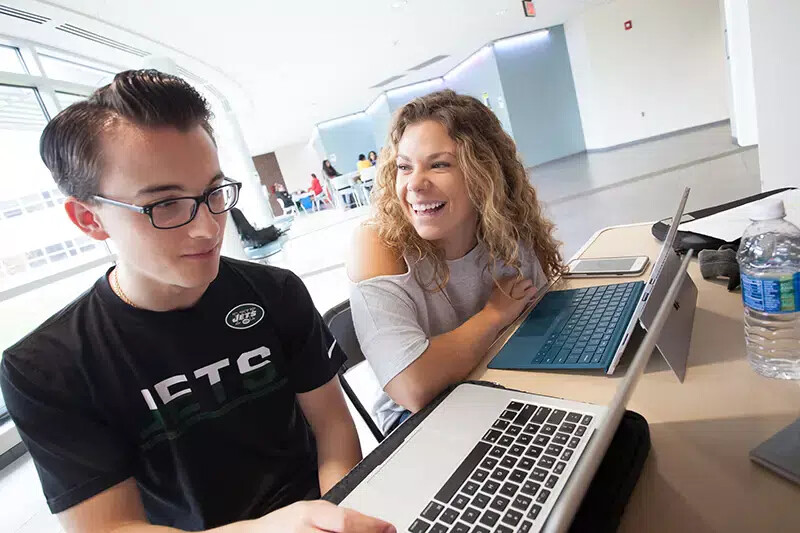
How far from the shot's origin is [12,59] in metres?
3.45

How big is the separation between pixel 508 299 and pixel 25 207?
12.2 feet

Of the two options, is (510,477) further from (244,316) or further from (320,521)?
(244,316)

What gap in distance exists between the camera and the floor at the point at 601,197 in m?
2.20

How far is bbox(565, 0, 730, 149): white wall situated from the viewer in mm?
7836

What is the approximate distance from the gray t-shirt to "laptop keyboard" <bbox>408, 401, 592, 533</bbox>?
0.31 m

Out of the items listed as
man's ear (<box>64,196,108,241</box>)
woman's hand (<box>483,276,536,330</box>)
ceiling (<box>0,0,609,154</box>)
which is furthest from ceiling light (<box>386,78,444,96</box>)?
man's ear (<box>64,196,108,241</box>)

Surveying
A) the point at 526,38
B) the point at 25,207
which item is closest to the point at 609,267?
the point at 25,207

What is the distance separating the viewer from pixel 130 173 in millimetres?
682

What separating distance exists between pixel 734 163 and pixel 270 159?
18057mm

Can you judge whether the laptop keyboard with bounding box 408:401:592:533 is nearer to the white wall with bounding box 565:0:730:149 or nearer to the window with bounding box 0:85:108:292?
the window with bounding box 0:85:108:292

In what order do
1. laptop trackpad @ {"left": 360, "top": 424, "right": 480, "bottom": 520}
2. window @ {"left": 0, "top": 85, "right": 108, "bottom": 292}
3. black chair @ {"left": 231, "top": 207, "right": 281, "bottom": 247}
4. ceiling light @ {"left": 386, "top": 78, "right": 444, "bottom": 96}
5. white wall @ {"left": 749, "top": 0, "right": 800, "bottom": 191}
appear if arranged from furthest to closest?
ceiling light @ {"left": 386, "top": 78, "right": 444, "bottom": 96} < black chair @ {"left": 231, "top": 207, "right": 281, "bottom": 247} < window @ {"left": 0, "top": 85, "right": 108, "bottom": 292} < white wall @ {"left": 749, "top": 0, "right": 800, "bottom": 191} < laptop trackpad @ {"left": 360, "top": 424, "right": 480, "bottom": 520}

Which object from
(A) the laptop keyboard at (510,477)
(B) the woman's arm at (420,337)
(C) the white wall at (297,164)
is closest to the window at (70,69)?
(B) the woman's arm at (420,337)

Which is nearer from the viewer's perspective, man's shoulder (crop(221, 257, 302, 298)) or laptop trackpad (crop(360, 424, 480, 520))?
laptop trackpad (crop(360, 424, 480, 520))

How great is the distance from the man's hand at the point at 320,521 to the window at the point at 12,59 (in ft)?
14.5
